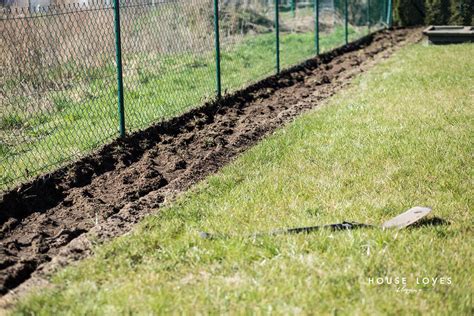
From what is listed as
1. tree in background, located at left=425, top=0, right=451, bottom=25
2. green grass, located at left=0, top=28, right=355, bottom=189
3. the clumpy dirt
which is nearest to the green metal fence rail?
green grass, located at left=0, top=28, right=355, bottom=189

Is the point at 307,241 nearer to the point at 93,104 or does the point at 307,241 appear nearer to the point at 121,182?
the point at 121,182

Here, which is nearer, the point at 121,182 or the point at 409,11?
the point at 121,182

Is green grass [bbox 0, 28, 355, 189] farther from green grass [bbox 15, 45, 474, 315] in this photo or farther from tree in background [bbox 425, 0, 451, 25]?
tree in background [bbox 425, 0, 451, 25]

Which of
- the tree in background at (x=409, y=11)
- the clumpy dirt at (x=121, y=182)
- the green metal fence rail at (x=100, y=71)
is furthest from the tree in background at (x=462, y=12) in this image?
the clumpy dirt at (x=121, y=182)

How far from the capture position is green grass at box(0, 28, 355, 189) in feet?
20.8

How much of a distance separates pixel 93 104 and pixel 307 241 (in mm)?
4616

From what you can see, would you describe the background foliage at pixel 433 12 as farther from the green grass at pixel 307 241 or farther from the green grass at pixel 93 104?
the green grass at pixel 307 241

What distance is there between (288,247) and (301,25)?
54.9 feet

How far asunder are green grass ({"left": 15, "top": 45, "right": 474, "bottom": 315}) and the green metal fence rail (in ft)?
6.22

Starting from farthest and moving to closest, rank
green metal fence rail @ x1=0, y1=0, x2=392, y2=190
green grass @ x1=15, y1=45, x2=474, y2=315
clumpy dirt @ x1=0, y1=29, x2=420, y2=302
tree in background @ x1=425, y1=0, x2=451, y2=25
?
tree in background @ x1=425, y1=0, x2=451, y2=25
green metal fence rail @ x1=0, y1=0, x2=392, y2=190
clumpy dirt @ x1=0, y1=29, x2=420, y2=302
green grass @ x1=15, y1=45, x2=474, y2=315

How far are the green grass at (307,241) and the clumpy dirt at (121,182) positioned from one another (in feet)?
0.85

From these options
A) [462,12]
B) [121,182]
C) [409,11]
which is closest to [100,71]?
[121,182]

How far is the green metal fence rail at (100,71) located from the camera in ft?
21.3

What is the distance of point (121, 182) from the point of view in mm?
5750
